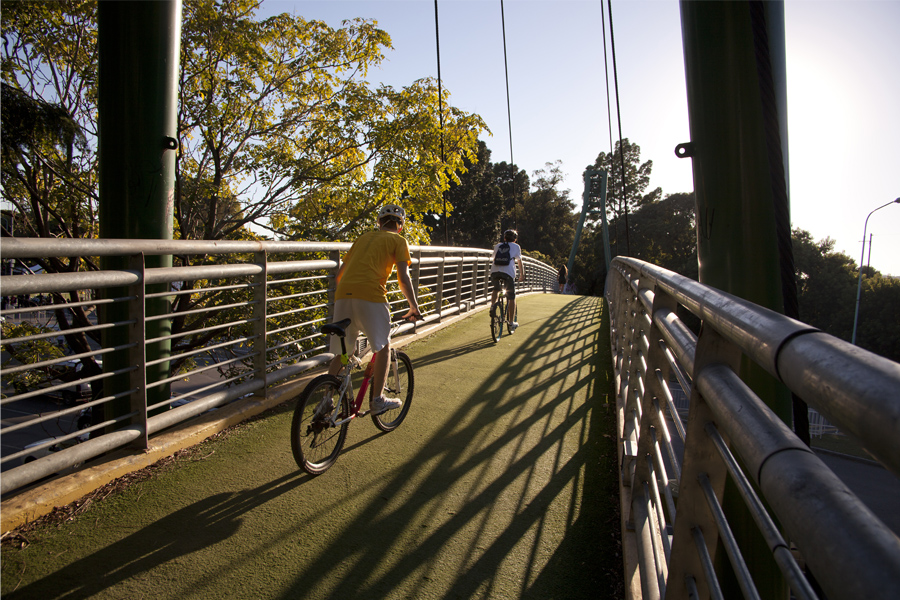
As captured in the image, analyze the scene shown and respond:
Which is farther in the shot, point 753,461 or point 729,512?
point 729,512

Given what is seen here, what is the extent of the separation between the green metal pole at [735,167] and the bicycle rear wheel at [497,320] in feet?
22.1

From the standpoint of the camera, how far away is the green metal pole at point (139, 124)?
3955mm

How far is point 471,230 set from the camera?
50.0 m

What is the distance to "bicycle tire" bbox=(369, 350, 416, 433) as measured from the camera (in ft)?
14.4

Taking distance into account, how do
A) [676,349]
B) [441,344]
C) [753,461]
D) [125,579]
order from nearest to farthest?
[753,461] → [676,349] → [125,579] → [441,344]

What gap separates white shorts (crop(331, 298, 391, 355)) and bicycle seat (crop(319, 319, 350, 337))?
0.18m

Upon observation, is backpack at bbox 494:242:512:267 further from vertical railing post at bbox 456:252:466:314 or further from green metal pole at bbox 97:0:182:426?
green metal pole at bbox 97:0:182:426

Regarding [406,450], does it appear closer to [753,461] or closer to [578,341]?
[753,461]

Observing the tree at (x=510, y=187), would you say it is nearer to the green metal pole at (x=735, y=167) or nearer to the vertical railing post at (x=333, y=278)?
the vertical railing post at (x=333, y=278)

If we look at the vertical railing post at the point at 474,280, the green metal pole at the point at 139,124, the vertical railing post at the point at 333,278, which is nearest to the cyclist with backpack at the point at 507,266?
the vertical railing post at the point at 474,280

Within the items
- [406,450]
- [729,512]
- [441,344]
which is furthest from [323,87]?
[729,512]

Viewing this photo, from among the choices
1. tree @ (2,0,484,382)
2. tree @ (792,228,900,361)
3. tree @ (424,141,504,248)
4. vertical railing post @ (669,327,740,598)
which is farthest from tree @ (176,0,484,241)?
tree @ (792,228,900,361)

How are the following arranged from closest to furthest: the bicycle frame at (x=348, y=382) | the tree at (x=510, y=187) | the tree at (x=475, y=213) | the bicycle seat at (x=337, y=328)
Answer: the bicycle seat at (x=337, y=328) → the bicycle frame at (x=348, y=382) → the tree at (x=475, y=213) → the tree at (x=510, y=187)

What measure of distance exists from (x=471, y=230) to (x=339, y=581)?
158ft
